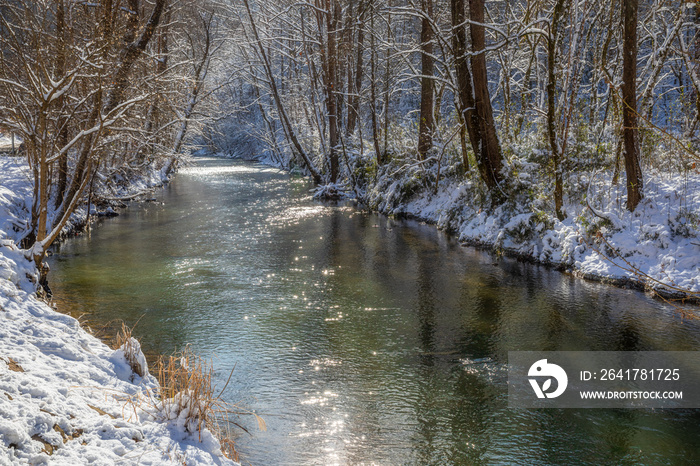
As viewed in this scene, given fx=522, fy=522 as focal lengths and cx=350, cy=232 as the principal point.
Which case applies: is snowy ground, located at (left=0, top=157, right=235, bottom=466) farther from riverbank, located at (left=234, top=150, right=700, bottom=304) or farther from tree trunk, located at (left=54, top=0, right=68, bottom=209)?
riverbank, located at (left=234, top=150, right=700, bottom=304)

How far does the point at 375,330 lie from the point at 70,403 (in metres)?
4.77

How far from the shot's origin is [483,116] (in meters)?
13.4

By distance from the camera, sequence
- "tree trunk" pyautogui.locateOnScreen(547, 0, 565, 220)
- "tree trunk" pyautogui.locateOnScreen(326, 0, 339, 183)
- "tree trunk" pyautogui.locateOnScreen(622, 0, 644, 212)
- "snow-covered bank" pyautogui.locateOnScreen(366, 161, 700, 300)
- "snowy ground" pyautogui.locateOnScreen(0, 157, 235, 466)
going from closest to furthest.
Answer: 1. "snowy ground" pyautogui.locateOnScreen(0, 157, 235, 466)
2. "snow-covered bank" pyautogui.locateOnScreen(366, 161, 700, 300)
3. "tree trunk" pyautogui.locateOnScreen(622, 0, 644, 212)
4. "tree trunk" pyautogui.locateOnScreen(547, 0, 565, 220)
5. "tree trunk" pyautogui.locateOnScreen(326, 0, 339, 183)

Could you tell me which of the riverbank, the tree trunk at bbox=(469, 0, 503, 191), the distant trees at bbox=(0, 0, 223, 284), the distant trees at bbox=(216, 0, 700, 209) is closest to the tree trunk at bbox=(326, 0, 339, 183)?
the distant trees at bbox=(216, 0, 700, 209)

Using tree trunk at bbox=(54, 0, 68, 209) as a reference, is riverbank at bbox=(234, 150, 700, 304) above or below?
below

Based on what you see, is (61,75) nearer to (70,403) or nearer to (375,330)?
(375,330)

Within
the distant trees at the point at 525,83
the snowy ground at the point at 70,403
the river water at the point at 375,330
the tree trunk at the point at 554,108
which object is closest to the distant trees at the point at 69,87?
the river water at the point at 375,330

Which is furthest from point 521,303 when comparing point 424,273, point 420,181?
point 420,181

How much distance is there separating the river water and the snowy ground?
1152mm

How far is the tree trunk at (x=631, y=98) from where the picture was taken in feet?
31.6

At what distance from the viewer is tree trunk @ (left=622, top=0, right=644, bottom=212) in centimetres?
962

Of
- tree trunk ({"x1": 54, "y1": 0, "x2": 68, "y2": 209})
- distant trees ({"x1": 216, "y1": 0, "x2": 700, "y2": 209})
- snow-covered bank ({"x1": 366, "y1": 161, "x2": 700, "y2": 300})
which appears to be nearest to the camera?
tree trunk ({"x1": 54, "y1": 0, "x2": 68, "y2": 209})

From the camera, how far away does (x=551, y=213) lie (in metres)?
12.0

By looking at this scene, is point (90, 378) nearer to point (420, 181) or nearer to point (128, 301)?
point (128, 301)
